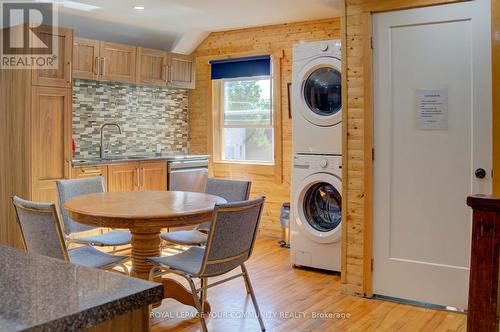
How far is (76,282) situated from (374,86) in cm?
293

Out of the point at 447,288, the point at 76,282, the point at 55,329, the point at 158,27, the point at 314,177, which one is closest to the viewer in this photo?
the point at 55,329

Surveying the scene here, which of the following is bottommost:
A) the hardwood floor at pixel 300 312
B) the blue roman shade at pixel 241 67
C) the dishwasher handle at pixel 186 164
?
the hardwood floor at pixel 300 312

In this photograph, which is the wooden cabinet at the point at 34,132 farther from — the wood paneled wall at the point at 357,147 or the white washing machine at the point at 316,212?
the wood paneled wall at the point at 357,147

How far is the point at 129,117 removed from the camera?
19.0ft

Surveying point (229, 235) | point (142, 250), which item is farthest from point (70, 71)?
point (229, 235)

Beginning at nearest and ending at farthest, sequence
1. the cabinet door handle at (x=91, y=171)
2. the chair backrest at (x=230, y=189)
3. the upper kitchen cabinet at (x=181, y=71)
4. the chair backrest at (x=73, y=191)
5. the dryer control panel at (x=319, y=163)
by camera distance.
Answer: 1. the chair backrest at (x=73, y=191)
2. the chair backrest at (x=230, y=189)
3. the dryer control panel at (x=319, y=163)
4. the cabinet door handle at (x=91, y=171)
5. the upper kitchen cabinet at (x=181, y=71)

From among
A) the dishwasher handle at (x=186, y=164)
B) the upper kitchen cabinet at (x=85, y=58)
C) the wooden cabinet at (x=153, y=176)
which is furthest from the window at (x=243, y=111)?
the upper kitchen cabinet at (x=85, y=58)

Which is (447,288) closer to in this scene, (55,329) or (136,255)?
(136,255)

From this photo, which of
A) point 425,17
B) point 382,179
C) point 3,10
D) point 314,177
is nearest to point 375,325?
point 382,179

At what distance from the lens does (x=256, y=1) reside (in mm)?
4535

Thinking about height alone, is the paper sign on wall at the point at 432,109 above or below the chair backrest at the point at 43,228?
above

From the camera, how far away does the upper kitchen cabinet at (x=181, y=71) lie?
5.84 meters

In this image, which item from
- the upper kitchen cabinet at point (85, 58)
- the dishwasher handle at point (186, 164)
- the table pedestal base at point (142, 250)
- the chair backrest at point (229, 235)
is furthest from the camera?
the dishwasher handle at point (186, 164)

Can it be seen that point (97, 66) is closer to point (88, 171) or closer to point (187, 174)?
point (88, 171)
